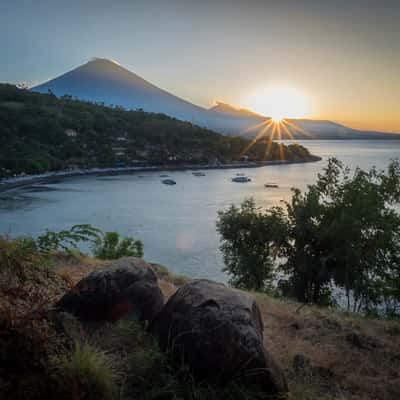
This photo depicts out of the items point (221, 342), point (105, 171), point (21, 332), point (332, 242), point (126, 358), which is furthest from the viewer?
point (105, 171)

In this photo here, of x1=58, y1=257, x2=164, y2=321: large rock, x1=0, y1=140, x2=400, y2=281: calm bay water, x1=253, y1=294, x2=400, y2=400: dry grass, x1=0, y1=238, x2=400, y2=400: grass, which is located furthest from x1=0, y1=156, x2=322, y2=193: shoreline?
x1=0, y1=238, x2=400, y2=400: grass

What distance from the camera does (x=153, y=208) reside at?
37.8 metres

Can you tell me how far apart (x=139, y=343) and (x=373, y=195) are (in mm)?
9743

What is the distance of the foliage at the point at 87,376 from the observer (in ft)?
7.43

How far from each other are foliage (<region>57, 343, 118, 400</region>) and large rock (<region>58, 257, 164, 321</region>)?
1112 millimetres

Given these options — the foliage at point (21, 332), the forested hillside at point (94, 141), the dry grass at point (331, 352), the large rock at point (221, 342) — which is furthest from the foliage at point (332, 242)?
the forested hillside at point (94, 141)

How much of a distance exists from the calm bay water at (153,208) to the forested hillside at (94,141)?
9.47 metres

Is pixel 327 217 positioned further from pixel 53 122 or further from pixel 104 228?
pixel 53 122

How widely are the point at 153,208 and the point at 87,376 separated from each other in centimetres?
3573

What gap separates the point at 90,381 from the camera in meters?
2.35

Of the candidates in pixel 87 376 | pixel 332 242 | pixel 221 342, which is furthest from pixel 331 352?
pixel 332 242

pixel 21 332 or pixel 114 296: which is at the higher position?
pixel 21 332

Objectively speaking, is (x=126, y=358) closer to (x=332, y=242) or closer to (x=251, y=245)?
(x=332, y=242)

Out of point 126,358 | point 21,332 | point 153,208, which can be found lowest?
point 153,208
